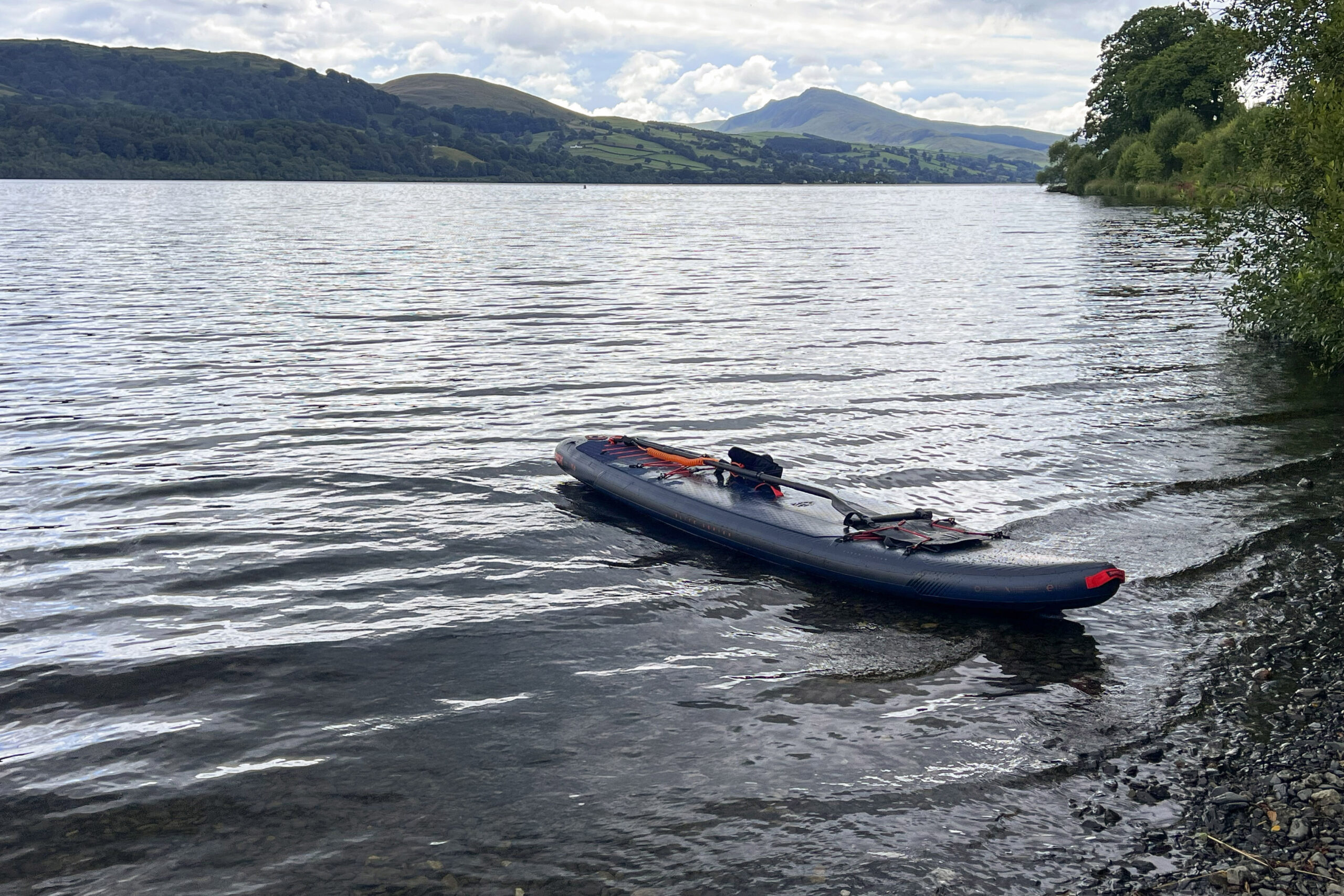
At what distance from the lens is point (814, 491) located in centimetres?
1293

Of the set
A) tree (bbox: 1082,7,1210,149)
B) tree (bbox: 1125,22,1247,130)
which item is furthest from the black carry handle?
tree (bbox: 1082,7,1210,149)

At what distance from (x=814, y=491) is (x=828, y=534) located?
1.23m

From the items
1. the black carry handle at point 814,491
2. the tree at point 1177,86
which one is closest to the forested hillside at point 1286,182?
the black carry handle at point 814,491

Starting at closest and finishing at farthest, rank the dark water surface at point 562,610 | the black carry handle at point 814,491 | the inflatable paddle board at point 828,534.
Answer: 1. the dark water surface at point 562,610
2. the inflatable paddle board at point 828,534
3. the black carry handle at point 814,491

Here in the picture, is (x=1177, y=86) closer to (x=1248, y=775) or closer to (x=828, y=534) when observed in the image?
(x=828, y=534)

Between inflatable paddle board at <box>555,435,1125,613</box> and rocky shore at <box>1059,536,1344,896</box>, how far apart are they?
160 cm

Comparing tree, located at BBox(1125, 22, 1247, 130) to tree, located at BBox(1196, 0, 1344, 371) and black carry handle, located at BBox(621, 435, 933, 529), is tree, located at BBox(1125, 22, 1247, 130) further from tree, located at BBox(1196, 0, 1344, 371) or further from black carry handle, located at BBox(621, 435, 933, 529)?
black carry handle, located at BBox(621, 435, 933, 529)

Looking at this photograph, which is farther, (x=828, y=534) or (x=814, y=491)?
(x=814, y=491)

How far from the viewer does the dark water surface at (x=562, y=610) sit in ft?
22.8

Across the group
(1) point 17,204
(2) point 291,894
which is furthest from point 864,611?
(1) point 17,204

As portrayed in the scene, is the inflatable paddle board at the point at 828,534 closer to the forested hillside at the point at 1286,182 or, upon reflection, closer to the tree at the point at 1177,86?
the forested hillside at the point at 1286,182

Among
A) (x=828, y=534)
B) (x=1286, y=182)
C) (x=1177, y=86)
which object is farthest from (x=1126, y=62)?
(x=828, y=534)

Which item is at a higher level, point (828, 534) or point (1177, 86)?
point (1177, 86)

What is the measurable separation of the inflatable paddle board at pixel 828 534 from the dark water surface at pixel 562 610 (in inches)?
14.7
